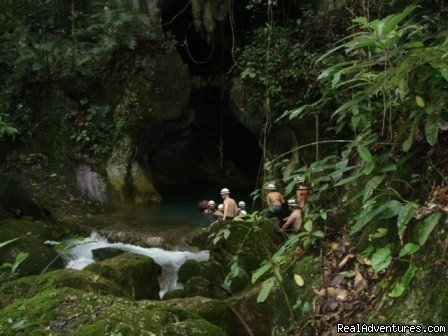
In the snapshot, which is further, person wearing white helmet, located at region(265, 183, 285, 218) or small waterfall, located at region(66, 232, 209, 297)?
small waterfall, located at region(66, 232, 209, 297)

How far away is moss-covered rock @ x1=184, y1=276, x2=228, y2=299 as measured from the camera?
22.9 feet

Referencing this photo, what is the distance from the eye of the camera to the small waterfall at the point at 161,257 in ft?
28.2

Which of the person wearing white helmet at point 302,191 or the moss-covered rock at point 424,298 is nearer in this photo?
the moss-covered rock at point 424,298

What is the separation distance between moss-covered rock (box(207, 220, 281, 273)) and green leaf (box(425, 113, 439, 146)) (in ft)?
16.5

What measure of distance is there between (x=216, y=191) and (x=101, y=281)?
47.7 feet

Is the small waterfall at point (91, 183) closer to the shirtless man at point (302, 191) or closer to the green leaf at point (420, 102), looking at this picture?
the shirtless man at point (302, 191)

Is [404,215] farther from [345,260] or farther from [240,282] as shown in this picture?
[240,282]

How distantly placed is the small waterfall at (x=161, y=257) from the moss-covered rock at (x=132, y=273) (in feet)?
2.85

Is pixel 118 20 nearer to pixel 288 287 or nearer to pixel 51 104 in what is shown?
pixel 51 104

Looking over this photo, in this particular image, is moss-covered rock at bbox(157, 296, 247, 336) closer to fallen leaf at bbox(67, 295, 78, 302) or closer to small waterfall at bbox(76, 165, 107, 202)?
fallen leaf at bbox(67, 295, 78, 302)

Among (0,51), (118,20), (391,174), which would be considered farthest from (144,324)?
(0,51)

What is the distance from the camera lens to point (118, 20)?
13617 millimetres

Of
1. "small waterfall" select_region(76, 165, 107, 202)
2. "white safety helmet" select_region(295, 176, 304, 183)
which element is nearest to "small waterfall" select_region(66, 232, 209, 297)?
"small waterfall" select_region(76, 165, 107, 202)

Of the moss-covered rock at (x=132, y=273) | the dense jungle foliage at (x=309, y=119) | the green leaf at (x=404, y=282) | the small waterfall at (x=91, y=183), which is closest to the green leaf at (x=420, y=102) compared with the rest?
the dense jungle foliage at (x=309, y=119)
